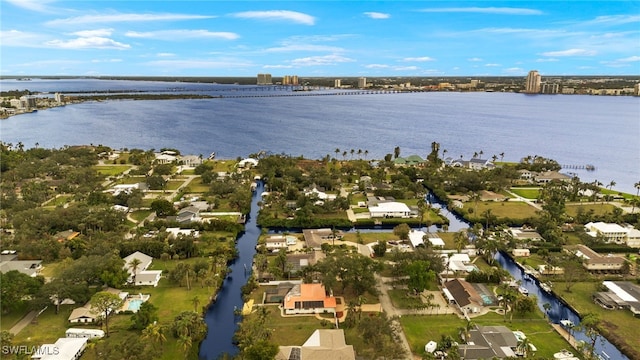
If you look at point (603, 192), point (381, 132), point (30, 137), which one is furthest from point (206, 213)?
point (30, 137)

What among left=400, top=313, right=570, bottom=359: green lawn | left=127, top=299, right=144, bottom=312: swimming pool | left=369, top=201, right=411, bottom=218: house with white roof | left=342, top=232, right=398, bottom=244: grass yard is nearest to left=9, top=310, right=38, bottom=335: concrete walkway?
left=127, top=299, right=144, bottom=312: swimming pool

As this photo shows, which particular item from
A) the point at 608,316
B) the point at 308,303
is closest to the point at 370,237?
the point at 308,303

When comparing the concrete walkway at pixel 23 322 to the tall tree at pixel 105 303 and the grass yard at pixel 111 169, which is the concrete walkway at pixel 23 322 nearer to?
the tall tree at pixel 105 303

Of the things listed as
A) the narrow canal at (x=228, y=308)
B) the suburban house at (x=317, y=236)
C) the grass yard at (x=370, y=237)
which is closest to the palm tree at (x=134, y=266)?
the narrow canal at (x=228, y=308)

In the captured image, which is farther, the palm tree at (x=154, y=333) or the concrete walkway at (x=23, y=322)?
the concrete walkway at (x=23, y=322)

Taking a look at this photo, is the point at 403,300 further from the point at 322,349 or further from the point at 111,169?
the point at 111,169

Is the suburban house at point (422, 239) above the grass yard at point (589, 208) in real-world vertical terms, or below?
below

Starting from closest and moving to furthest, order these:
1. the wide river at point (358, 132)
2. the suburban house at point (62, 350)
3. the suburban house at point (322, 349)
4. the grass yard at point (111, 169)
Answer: the suburban house at point (322, 349), the suburban house at point (62, 350), the grass yard at point (111, 169), the wide river at point (358, 132)
